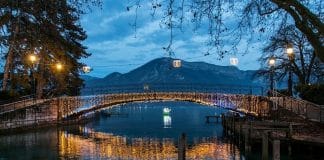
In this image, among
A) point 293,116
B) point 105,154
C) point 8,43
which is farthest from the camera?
point 293,116

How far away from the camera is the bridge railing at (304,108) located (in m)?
42.0

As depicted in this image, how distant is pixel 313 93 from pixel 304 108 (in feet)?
22.5

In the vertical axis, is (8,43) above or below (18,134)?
above

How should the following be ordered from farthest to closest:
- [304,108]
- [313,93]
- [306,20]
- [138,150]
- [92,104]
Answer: [92,104] → [313,93] → [138,150] → [304,108] → [306,20]

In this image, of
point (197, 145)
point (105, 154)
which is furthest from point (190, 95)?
point (105, 154)

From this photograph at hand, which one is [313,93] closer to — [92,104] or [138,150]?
[138,150]

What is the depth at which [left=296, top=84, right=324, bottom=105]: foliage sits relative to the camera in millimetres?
52231

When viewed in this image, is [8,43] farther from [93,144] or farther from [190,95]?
[190,95]

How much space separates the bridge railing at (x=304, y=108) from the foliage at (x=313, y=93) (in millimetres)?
1797

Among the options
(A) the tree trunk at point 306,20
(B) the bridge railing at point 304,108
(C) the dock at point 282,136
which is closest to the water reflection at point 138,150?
(C) the dock at point 282,136

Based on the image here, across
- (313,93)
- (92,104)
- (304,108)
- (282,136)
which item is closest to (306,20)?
(282,136)

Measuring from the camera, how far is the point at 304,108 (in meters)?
47.2

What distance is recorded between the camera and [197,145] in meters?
54.2

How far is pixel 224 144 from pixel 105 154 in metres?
15.0
